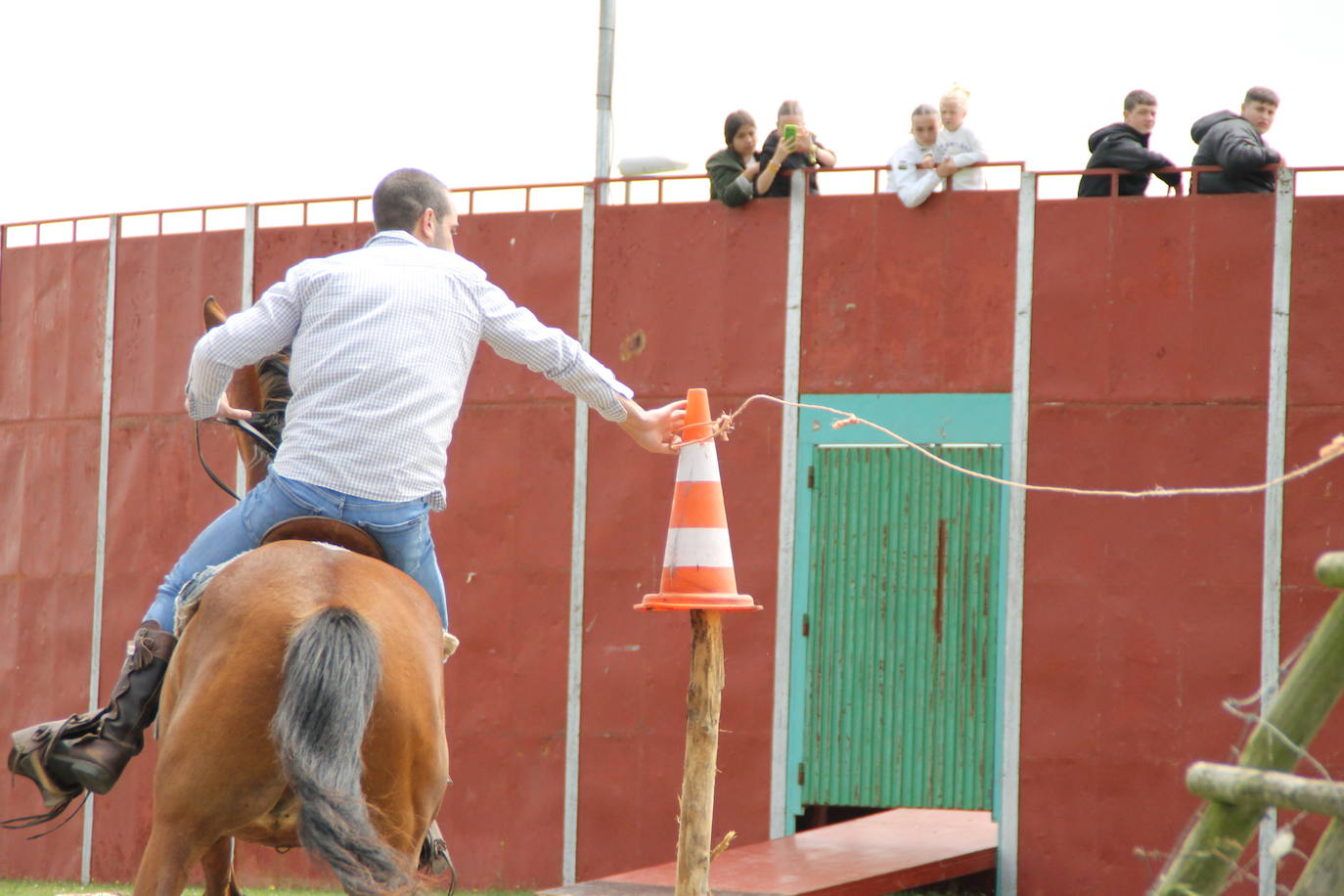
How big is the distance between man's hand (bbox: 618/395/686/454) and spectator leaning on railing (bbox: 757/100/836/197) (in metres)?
5.49

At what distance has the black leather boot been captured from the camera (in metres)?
4.14

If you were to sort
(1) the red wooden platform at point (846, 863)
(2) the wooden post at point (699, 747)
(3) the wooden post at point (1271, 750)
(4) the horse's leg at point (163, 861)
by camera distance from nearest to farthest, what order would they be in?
(3) the wooden post at point (1271, 750), (4) the horse's leg at point (163, 861), (2) the wooden post at point (699, 747), (1) the red wooden platform at point (846, 863)

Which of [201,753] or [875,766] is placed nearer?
[201,753]

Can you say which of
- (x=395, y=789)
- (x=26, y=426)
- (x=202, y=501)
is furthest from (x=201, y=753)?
(x=26, y=426)

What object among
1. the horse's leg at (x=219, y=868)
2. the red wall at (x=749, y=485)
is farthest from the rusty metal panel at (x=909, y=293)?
the horse's leg at (x=219, y=868)

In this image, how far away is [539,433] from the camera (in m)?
10.8

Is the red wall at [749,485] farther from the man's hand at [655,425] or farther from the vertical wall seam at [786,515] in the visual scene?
the man's hand at [655,425]

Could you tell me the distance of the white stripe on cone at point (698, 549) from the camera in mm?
4949

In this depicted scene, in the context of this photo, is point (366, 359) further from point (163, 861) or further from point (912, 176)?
point (912, 176)

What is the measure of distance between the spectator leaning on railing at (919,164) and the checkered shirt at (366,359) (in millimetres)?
6283

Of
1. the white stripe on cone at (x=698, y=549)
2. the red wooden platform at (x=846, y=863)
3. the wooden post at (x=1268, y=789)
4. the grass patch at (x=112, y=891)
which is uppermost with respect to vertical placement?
the white stripe on cone at (x=698, y=549)

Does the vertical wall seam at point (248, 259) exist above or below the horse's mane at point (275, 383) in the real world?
above

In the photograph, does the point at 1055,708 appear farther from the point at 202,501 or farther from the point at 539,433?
the point at 202,501

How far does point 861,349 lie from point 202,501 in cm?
571
